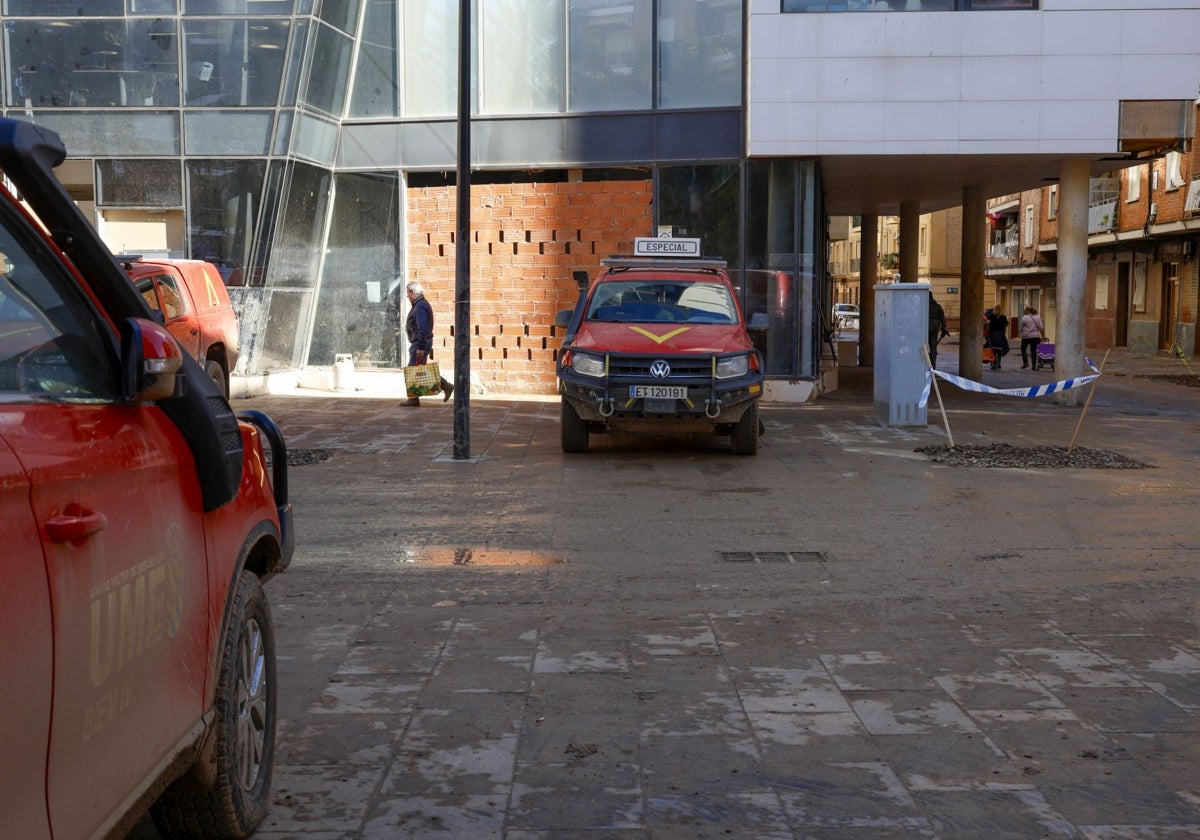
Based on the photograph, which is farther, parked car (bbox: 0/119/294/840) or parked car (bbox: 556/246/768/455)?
parked car (bbox: 556/246/768/455)

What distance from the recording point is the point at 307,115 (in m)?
21.8

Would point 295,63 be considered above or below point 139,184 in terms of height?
above

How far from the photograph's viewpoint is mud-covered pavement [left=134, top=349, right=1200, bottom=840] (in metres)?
4.19

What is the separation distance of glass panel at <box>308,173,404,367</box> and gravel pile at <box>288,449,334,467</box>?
8.95 m

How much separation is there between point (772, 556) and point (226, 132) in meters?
15.8

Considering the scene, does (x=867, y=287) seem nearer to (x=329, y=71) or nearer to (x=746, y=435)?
(x=329, y=71)

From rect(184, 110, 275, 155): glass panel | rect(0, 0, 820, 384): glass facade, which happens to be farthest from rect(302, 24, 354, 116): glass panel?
rect(184, 110, 275, 155): glass panel

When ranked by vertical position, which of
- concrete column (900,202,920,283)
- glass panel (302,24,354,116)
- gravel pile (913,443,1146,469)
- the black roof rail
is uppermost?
glass panel (302,24,354,116)

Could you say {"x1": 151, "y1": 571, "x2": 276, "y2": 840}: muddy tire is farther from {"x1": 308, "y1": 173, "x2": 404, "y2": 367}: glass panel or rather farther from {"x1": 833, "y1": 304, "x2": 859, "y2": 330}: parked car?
{"x1": 833, "y1": 304, "x2": 859, "y2": 330}: parked car

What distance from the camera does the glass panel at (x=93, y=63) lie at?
70.3 ft

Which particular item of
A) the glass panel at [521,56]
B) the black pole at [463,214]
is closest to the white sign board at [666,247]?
the black pole at [463,214]

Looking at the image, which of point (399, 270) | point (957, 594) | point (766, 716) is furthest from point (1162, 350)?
point (766, 716)

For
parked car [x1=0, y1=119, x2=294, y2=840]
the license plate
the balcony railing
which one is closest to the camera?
parked car [x1=0, y1=119, x2=294, y2=840]

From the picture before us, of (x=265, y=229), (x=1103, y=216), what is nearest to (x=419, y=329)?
(x=265, y=229)
